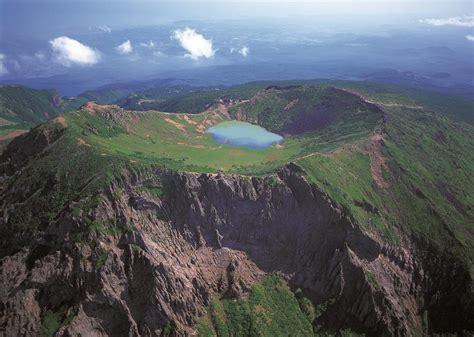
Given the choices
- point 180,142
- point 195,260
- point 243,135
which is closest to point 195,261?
point 195,260

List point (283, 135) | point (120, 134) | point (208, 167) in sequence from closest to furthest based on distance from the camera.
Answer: point (208, 167) → point (120, 134) → point (283, 135)

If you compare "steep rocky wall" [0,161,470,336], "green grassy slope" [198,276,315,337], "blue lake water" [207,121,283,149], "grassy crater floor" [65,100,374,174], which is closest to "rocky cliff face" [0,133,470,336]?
"steep rocky wall" [0,161,470,336]

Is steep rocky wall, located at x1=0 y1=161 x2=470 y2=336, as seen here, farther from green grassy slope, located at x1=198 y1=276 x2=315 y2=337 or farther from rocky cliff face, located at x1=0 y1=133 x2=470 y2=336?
green grassy slope, located at x1=198 y1=276 x2=315 y2=337

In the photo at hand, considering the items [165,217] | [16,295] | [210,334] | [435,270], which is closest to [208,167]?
[165,217]

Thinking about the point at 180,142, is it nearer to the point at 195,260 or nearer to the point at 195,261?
the point at 195,260

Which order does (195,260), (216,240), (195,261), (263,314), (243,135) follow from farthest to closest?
(243,135) < (216,240) < (195,260) < (195,261) < (263,314)

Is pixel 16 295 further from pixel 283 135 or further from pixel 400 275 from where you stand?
pixel 283 135
